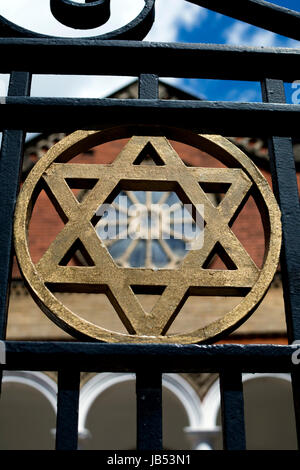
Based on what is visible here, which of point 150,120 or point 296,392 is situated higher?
point 150,120

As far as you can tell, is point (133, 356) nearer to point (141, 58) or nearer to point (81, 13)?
point (141, 58)

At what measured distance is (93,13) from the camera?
70.4 inches

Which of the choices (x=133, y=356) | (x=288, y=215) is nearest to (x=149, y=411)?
(x=133, y=356)

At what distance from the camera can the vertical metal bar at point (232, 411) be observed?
1.37 m

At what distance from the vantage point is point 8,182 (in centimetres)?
162

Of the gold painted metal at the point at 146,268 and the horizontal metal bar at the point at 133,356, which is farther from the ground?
the gold painted metal at the point at 146,268

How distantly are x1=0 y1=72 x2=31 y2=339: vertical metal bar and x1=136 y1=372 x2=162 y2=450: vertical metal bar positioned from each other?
0.34 metres

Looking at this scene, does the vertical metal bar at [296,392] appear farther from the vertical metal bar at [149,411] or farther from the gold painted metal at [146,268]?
the vertical metal bar at [149,411]

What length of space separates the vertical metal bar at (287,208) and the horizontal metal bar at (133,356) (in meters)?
0.15

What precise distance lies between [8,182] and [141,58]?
0.52 meters

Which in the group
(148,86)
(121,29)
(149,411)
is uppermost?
(121,29)

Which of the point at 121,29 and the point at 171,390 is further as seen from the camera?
the point at 171,390

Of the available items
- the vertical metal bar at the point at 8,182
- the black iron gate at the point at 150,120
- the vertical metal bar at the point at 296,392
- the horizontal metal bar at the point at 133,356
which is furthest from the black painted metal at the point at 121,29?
the vertical metal bar at the point at 296,392
